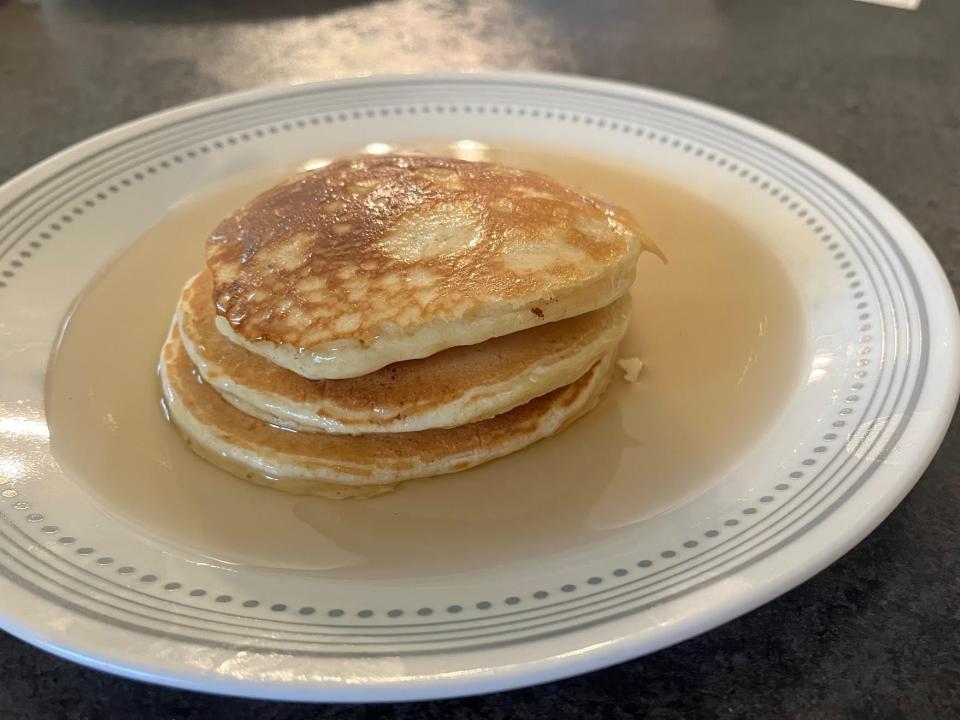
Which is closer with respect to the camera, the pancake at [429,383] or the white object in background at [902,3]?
the pancake at [429,383]

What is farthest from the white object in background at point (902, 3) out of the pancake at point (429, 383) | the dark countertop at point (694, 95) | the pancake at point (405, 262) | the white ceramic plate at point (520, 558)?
the pancake at point (429, 383)

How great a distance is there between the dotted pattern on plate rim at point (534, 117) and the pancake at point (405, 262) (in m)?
0.37

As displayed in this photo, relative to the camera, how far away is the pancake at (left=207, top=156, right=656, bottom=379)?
1.20 metres

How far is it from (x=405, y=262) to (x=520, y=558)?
Answer: 505mm

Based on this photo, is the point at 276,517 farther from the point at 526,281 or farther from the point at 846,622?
the point at 846,622

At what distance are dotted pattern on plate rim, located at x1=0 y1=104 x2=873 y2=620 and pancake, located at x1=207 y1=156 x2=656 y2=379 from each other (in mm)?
365

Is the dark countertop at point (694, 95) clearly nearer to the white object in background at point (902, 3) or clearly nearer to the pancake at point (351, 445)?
the white object in background at point (902, 3)

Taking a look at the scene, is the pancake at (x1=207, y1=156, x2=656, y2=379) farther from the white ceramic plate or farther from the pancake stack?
the white ceramic plate

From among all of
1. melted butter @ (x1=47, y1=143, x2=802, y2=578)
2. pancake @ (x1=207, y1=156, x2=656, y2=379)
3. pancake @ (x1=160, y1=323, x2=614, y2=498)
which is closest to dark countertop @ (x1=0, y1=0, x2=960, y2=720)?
melted butter @ (x1=47, y1=143, x2=802, y2=578)

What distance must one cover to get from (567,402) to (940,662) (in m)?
0.63

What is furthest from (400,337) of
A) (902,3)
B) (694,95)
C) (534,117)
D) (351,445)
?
(902,3)

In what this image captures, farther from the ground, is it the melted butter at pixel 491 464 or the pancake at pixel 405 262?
the pancake at pixel 405 262

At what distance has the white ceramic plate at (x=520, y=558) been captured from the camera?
888mm

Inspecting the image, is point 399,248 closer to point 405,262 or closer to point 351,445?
point 405,262
